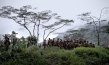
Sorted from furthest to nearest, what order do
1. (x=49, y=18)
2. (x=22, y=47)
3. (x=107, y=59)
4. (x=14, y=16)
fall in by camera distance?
(x=49, y=18) < (x=14, y=16) < (x=107, y=59) < (x=22, y=47)

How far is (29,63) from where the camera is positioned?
787 centimetres

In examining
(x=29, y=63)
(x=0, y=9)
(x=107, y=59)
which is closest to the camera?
(x=29, y=63)

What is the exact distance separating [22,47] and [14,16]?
1580cm

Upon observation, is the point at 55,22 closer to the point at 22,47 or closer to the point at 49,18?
the point at 49,18

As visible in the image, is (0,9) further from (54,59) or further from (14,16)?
(54,59)

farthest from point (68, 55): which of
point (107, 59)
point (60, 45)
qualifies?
point (60, 45)

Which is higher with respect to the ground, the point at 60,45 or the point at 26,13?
the point at 26,13

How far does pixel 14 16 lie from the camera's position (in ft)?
77.8

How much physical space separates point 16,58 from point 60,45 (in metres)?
6.42

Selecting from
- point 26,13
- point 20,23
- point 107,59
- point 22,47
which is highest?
point 26,13

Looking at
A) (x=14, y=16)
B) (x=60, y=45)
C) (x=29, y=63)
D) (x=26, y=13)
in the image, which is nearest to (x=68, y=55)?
(x=29, y=63)

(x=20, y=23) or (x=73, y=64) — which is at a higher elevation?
(x=20, y=23)

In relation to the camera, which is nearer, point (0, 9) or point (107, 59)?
point (107, 59)

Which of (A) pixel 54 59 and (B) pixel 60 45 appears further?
(B) pixel 60 45
